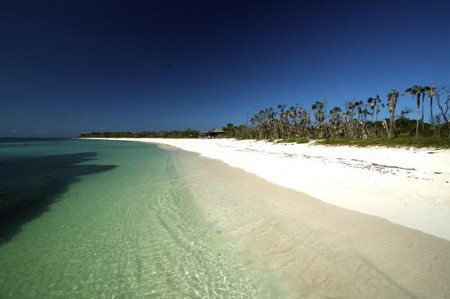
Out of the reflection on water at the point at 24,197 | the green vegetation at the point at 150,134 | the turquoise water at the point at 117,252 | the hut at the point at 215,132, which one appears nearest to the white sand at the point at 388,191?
the turquoise water at the point at 117,252

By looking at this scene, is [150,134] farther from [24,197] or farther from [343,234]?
[343,234]

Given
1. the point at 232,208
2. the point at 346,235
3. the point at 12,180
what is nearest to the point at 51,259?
the point at 232,208

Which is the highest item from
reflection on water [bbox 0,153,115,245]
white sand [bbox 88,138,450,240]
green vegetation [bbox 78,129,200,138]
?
green vegetation [bbox 78,129,200,138]

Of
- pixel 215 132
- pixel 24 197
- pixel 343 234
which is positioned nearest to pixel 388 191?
pixel 343 234

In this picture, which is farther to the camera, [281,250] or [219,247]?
[219,247]

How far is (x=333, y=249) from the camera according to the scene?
423cm

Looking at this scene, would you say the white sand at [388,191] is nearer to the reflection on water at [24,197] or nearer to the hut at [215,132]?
the reflection on water at [24,197]

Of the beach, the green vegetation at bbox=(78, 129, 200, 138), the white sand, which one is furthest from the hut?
the beach

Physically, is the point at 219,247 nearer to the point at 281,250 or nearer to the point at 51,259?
the point at 281,250

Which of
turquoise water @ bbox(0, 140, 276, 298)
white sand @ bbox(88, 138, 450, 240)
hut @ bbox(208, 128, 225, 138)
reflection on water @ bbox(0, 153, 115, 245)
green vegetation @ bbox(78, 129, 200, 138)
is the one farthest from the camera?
green vegetation @ bbox(78, 129, 200, 138)

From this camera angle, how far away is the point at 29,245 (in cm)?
493

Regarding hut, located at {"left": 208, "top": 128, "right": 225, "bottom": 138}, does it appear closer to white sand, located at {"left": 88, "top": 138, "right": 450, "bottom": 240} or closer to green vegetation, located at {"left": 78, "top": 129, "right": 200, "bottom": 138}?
green vegetation, located at {"left": 78, "top": 129, "right": 200, "bottom": 138}

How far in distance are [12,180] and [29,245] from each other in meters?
9.85

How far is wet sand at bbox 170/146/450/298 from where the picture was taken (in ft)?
10.5
